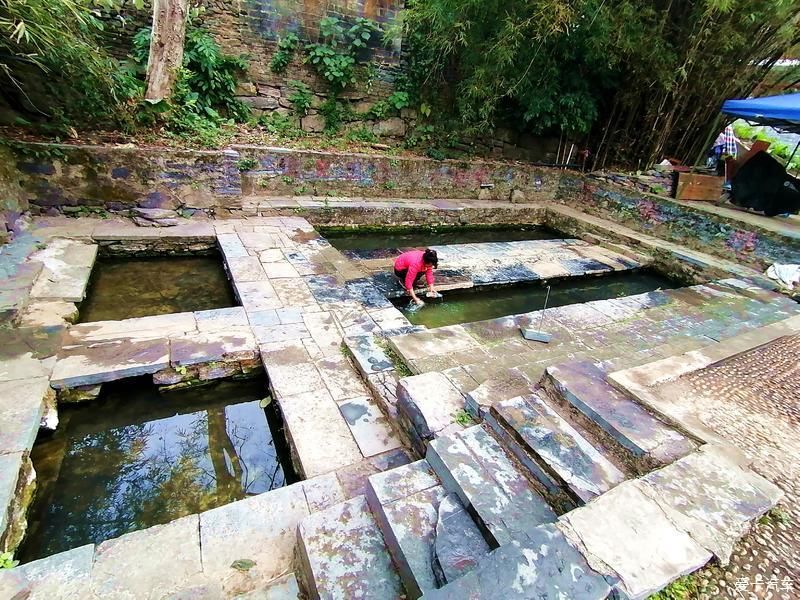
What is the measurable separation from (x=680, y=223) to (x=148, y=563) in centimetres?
899

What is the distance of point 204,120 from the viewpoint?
728 centimetres

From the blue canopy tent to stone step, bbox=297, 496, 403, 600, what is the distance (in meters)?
8.44

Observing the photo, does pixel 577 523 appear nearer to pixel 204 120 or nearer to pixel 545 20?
pixel 545 20

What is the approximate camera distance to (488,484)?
6.06 ft

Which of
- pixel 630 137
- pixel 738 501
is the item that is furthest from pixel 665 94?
pixel 738 501

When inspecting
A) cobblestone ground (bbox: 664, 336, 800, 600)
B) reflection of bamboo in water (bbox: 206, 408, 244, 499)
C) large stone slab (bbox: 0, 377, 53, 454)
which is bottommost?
reflection of bamboo in water (bbox: 206, 408, 244, 499)

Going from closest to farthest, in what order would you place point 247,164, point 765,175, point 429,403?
point 429,403, point 247,164, point 765,175

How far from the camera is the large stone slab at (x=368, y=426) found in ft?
8.70

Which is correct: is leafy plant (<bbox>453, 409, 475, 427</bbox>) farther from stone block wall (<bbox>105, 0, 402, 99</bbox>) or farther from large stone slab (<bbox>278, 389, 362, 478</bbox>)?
stone block wall (<bbox>105, 0, 402, 99</bbox>)

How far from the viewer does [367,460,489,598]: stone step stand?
5.09ft

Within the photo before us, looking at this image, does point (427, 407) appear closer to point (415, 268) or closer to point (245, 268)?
point (415, 268)

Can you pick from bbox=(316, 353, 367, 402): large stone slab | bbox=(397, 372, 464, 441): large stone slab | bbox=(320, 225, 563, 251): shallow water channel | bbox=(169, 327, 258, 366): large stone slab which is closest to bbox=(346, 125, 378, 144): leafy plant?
bbox=(320, 225, 563, 251): shallow water channel

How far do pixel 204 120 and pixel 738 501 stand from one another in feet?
28.4

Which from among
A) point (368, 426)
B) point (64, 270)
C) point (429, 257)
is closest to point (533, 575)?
point (368, 426)
